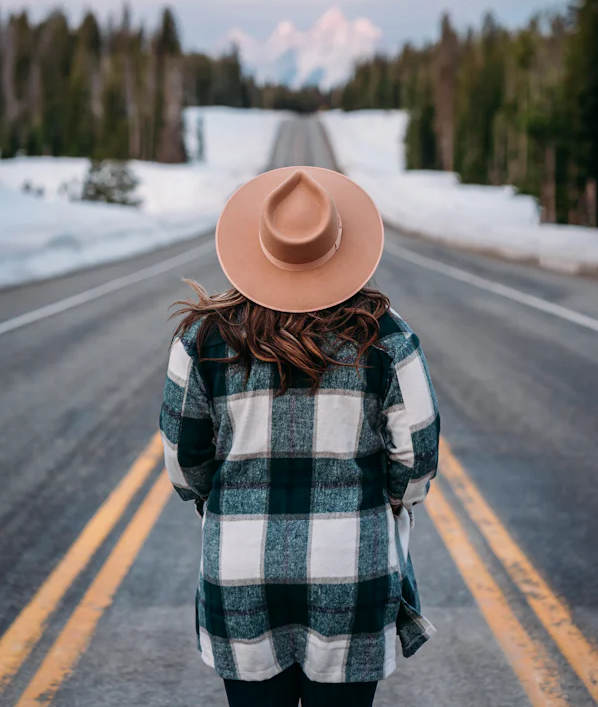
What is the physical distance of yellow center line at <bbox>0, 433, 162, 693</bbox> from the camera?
Answer: 378cm

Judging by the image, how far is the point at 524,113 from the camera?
4819 centimetres

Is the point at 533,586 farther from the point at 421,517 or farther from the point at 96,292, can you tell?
the point at 96,292

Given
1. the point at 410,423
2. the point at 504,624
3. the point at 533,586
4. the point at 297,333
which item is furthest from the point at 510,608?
the point at 297,333

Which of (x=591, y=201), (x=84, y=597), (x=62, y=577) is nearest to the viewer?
(x=84, y=597)

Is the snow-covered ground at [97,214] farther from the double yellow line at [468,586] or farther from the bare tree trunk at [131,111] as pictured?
the double yellow line at [468,586]

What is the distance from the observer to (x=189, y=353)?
2123 millimetres

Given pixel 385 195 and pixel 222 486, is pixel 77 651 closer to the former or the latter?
pixel 222 486

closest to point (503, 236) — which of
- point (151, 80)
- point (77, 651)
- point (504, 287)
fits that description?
point (504, 287)

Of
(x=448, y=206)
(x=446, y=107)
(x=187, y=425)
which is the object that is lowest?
(x=448, y=206)

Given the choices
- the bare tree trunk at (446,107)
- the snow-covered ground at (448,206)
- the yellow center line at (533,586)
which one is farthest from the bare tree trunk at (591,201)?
the bare tree trunk at (446,107)

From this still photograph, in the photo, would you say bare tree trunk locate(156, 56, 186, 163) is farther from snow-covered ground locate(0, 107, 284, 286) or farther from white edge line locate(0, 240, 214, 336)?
white edge line locate(0, 240, 214, 336)

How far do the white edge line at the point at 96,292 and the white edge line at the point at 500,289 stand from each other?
6.05 m

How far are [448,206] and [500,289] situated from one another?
105 feet

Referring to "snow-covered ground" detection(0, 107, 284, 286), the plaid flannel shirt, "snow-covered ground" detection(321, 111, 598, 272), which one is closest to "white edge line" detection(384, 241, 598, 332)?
"snow-covered ground" detection(321, 111, 598, 272)
